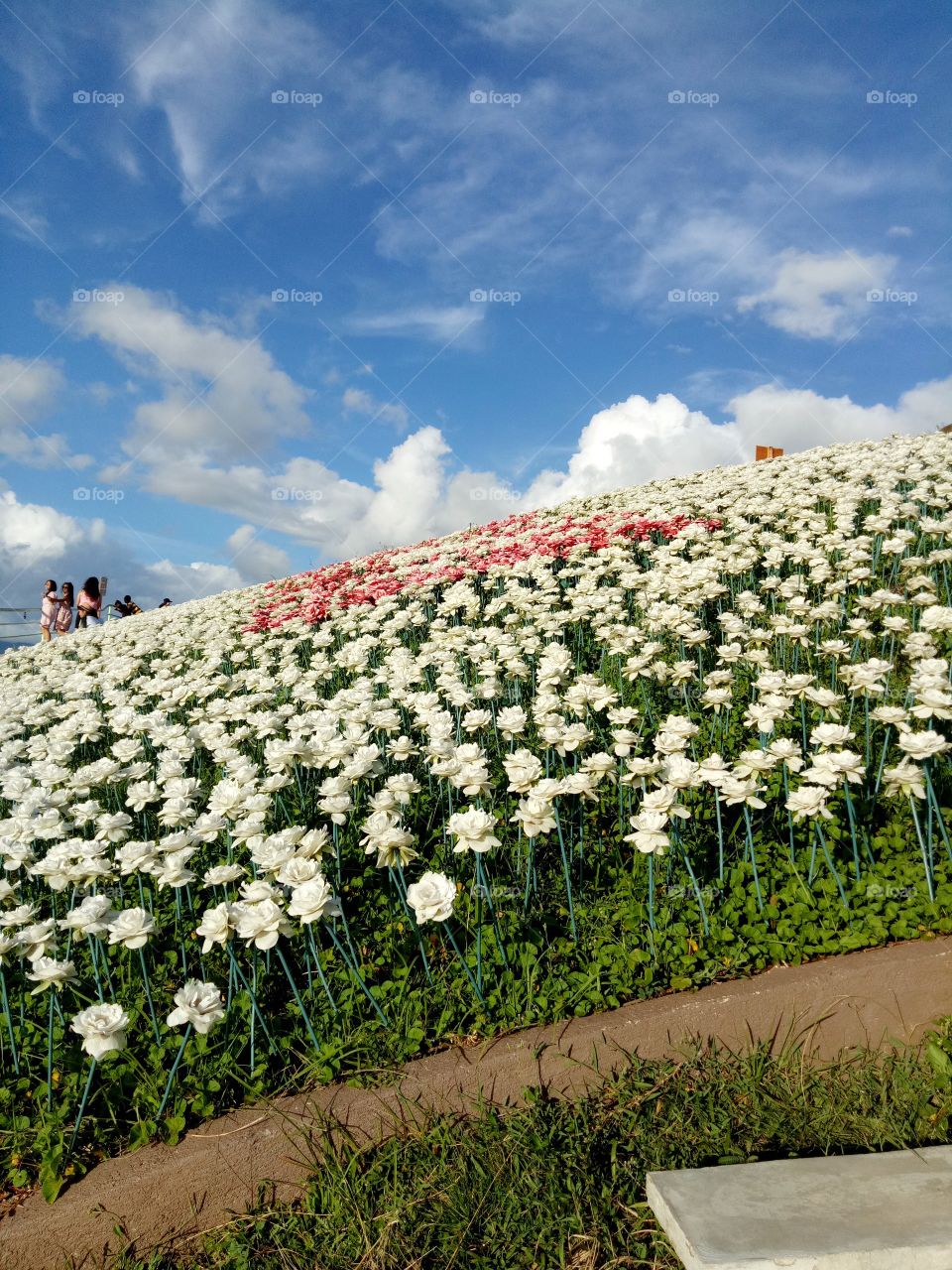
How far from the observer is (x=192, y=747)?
5.49m

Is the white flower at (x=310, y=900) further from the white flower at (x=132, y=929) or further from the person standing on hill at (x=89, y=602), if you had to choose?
the person standing on hill at (x=89, y=602)

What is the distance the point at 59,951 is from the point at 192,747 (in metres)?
1.69

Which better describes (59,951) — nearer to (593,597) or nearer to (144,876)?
(144,876)

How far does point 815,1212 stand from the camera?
87.4 inches

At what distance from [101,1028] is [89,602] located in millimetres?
19905

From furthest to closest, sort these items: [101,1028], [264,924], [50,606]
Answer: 1. [50,606]
2. [264,924]
3. [101,1028]

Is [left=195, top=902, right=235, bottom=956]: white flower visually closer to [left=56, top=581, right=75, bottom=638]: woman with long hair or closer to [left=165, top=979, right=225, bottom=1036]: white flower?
[left=165, top=979, right=225, bottom=1036]: white flower

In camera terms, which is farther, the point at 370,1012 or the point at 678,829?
the point at 678,829

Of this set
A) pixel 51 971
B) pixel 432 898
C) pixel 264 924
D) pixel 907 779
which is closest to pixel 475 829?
pixel 432 898

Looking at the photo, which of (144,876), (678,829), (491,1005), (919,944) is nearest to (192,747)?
(144,876)

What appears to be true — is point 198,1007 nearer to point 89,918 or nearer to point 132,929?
point 132,929

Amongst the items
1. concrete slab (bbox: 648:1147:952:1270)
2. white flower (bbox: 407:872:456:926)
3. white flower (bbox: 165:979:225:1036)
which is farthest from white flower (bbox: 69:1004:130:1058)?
concrete slab (bbox: 648:1147:952:1270)

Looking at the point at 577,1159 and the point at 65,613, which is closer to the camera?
the point at 577,1159

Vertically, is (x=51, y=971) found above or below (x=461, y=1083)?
above
